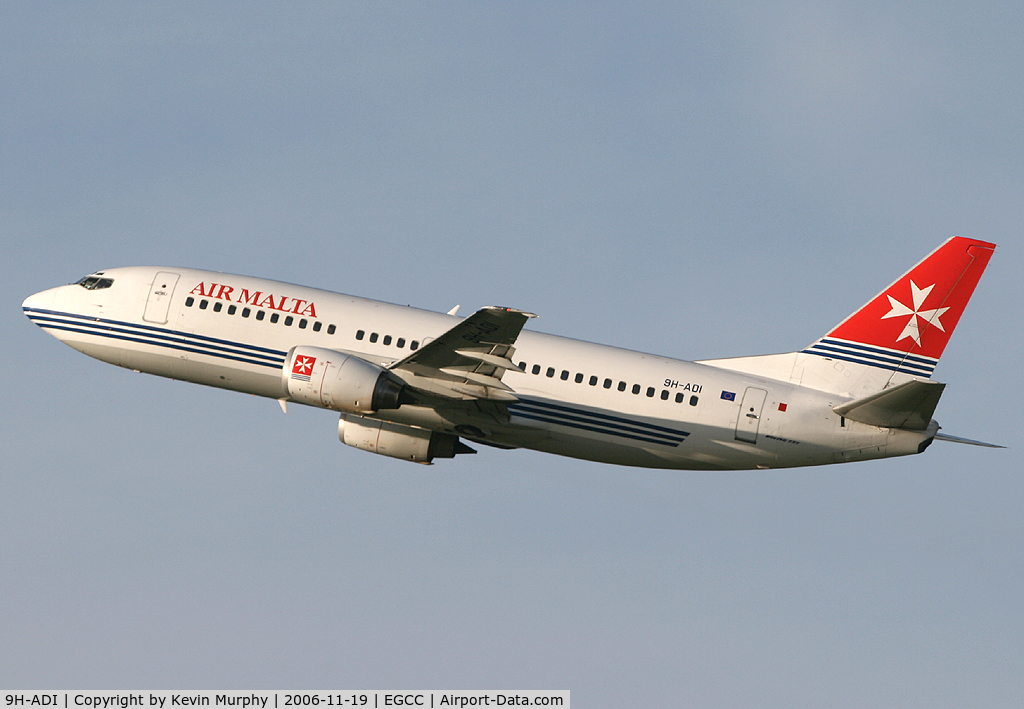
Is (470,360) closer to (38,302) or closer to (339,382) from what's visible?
(339,382)

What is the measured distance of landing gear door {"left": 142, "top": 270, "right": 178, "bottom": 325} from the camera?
44281 millimetres

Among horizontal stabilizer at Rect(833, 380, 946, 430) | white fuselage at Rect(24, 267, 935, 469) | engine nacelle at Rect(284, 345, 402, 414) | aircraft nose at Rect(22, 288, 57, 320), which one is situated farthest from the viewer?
aircraft nose at Rect(22, 288, 57, 320)


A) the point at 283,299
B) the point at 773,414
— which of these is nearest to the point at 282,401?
the point at 283,299

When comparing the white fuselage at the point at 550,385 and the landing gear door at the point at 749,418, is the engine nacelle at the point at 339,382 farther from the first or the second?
the landing gear door at the point at 749,418

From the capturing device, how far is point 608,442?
41.4 m

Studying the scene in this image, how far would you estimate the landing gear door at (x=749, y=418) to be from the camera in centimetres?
4125

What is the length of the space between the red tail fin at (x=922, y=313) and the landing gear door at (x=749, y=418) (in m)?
3.63

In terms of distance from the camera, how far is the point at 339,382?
3931cm

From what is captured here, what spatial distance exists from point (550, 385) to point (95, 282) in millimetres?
17588

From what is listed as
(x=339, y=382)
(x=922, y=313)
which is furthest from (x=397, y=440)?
(x=922, y=313)

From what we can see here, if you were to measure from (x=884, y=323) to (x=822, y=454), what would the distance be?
5.33 m

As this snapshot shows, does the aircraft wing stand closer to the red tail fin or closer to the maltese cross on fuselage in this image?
the red tail fin

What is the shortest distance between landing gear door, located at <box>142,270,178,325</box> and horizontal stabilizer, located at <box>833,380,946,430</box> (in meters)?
23.3

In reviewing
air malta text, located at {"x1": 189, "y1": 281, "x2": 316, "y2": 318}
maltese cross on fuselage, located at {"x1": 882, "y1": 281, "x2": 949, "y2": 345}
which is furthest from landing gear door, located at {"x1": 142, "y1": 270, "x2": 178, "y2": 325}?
maltese cross on fuselage, located at {"x1": 882, "y1": 281, "x2": 949, "y2": 345}
